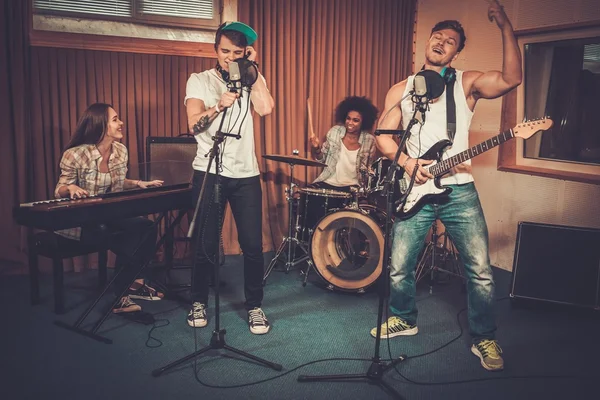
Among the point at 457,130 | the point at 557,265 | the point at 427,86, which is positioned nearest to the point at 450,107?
the point at 457,130

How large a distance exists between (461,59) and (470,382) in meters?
3.04

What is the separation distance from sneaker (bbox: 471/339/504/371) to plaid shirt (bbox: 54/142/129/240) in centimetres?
243

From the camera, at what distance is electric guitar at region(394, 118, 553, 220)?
2447 mm

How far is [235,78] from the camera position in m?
2.23

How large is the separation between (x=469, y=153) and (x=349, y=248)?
160 centimetres

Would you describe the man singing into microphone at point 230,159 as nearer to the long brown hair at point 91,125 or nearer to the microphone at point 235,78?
the microphone at point 235,78

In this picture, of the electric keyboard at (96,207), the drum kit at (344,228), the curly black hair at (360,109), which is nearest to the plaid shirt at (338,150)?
the curly black hair at (360,109)

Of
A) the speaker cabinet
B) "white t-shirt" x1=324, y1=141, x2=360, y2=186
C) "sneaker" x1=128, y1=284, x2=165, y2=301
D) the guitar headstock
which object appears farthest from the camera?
"white t-shirt" x1=324, y1=141, x2=360, y2=186

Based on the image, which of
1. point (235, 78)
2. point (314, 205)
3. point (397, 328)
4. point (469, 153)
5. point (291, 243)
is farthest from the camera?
point (291, 243)

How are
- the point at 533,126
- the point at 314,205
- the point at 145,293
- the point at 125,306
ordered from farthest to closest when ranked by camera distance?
the point at 314,205
the point at 145,293
the point at 125,306
the point at 533,126

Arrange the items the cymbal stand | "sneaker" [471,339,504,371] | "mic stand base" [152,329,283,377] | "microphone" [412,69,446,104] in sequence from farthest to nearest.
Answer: the cymbal stand
"sneaker" [471,339,504,371]
"mic stand base" [152,329,283,377]
"microphone" [412,69,446,104]

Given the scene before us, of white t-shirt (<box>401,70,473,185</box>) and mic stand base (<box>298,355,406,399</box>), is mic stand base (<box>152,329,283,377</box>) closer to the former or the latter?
mic stand base (<box>298,355,406,399</box>)

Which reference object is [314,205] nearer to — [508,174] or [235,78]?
[508,174]

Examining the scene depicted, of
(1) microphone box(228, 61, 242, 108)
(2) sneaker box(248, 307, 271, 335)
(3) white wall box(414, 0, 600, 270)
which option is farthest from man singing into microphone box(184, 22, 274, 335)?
(3) white wall box(414, 0, 600, 270)
